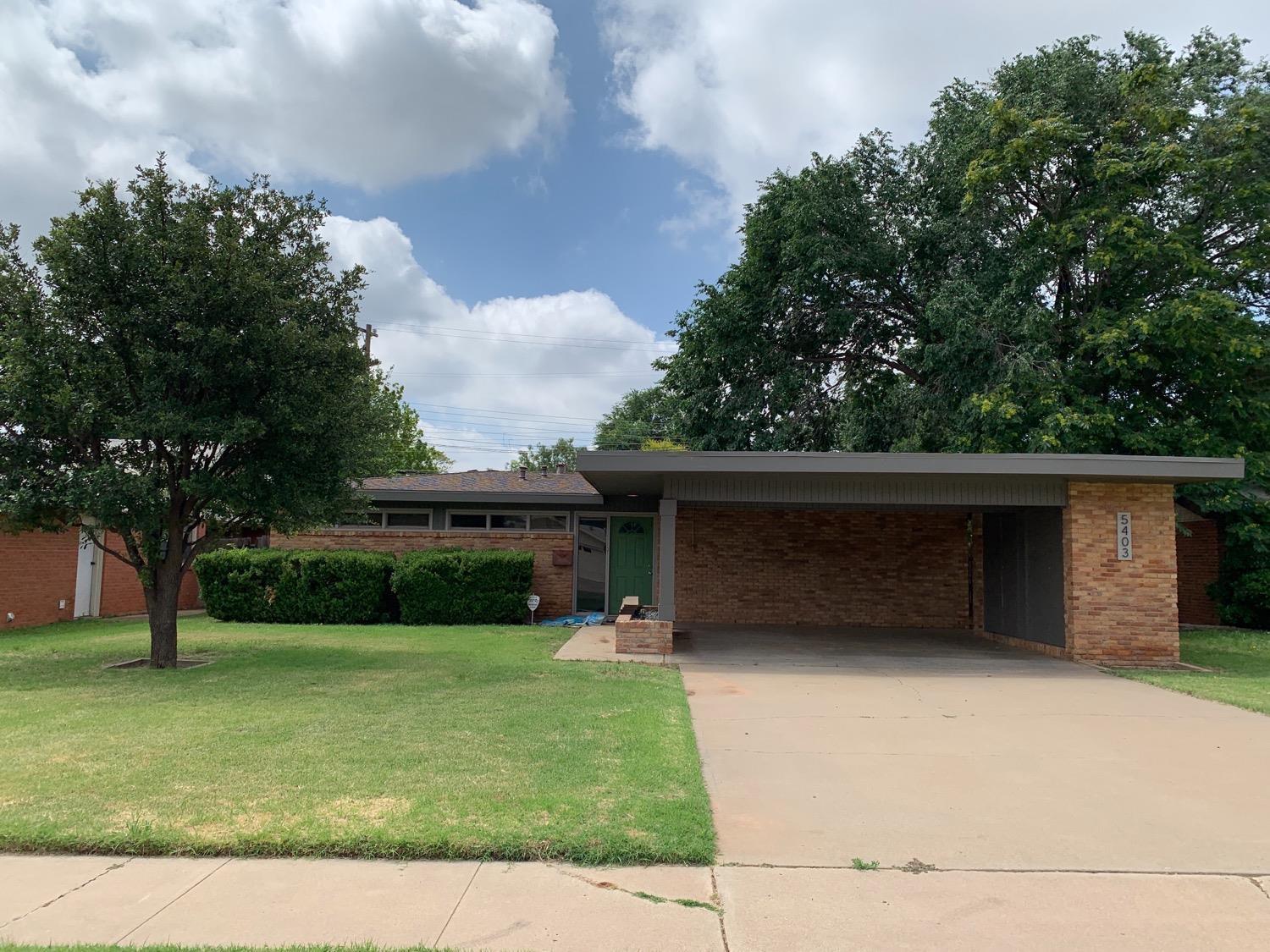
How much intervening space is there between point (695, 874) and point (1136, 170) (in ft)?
56.9

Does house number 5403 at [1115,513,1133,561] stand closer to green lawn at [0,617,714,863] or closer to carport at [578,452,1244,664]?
carport at [578,452,1244,664]

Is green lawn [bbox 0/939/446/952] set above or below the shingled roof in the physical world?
below

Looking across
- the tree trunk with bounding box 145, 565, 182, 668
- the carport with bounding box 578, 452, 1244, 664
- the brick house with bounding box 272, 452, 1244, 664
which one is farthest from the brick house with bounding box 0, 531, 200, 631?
the carport with bounding box 578, 452, 1244, 664

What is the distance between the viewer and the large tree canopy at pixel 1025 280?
1633cm

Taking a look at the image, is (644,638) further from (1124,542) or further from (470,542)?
(1124,542)

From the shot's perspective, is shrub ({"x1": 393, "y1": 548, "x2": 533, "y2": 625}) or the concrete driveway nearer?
the concrete driveway

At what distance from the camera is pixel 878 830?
185 inches

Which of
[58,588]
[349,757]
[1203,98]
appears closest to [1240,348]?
[1203,98]

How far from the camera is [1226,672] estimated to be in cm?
1117

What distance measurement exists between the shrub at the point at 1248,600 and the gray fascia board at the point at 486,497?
13.2 meters

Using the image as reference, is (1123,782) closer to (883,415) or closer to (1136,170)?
(1136,170)

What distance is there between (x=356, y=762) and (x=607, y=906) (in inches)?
103

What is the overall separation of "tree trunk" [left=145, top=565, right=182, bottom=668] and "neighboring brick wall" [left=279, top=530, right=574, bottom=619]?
645 centimetres

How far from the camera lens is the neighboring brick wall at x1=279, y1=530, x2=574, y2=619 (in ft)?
55.8
